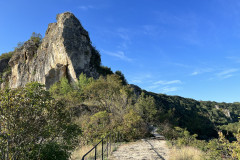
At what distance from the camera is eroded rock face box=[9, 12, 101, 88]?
126ft

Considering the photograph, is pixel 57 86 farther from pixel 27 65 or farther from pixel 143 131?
pixel 143 131

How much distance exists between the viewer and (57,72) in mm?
40406

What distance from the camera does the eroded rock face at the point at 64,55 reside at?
38.4 metres

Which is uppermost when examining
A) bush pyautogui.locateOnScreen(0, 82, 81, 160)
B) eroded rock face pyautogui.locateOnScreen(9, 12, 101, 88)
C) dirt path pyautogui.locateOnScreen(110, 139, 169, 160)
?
eroded rock face pyautogui.locateOnScreen(9, 12, 101, 88)

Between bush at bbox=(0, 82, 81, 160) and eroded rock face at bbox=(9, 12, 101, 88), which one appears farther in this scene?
eroded rock face at bbox=(9, 12, 101, 88)

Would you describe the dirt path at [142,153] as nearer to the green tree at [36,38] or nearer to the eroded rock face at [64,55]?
the eroded rock face at [64,55]

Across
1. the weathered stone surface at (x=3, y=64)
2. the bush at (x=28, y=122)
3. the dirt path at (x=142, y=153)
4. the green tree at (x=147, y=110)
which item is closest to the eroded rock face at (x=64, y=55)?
the green tree at (x=147, y=110)

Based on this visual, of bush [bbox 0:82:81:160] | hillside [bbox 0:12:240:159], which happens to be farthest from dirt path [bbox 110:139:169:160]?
bush [bbox 0:82:81:160]

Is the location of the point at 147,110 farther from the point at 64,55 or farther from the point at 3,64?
the point at 3,64

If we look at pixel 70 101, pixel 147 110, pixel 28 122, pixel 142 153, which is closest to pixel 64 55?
pixel 70 101

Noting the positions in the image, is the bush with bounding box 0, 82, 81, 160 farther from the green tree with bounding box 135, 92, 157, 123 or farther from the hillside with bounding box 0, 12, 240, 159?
the green tree with bounding box 135, 92, 157, 123

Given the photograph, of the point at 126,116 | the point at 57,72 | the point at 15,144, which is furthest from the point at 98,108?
the point at 57,72

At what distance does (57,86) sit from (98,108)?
653 inches

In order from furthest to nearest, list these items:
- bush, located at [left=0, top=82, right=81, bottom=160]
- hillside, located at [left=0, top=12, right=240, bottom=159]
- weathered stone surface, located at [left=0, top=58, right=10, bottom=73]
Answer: weathered stone surface, located at [left=0, top=58, right=10, bottom=73] < hillside, located at [left=0, top=12, right=240, bottom=159] < bush, located at [left=0, top=82, right=81, bottom=160]
